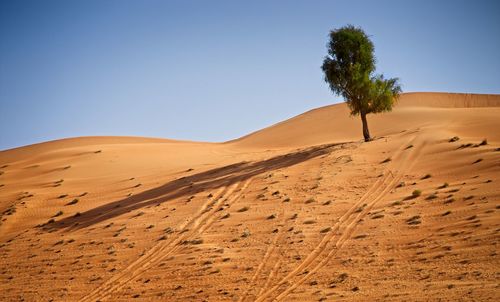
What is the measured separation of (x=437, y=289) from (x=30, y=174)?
3803cm

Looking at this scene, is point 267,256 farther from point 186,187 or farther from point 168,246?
point 186,187

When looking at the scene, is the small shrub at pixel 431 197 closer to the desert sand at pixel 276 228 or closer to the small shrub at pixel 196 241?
the desert sand at pixel 276 228

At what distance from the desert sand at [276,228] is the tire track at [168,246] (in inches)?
2.9

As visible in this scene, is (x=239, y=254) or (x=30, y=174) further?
(x=30, y=174)

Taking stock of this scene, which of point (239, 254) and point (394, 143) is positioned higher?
point (394, 143)

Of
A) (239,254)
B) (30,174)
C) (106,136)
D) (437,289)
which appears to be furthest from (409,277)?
(106,136)

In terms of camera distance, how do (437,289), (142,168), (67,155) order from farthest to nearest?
(67,155)
(142,168)
(437,289)

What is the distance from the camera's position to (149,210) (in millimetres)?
22641

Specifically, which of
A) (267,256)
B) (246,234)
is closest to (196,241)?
(246,234)

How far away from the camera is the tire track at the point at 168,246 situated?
1449cm

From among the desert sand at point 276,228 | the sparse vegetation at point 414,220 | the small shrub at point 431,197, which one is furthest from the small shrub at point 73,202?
the small shrub at point 431,197

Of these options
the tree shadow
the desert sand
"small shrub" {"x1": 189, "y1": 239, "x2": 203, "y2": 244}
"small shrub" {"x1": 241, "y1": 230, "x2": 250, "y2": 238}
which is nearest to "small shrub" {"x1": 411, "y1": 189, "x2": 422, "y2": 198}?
the desert sand

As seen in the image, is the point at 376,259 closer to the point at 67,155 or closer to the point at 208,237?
the point at 208,237

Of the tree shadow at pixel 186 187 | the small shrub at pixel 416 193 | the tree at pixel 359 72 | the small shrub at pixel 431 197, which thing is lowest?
the small shrub at pixel 431 197
